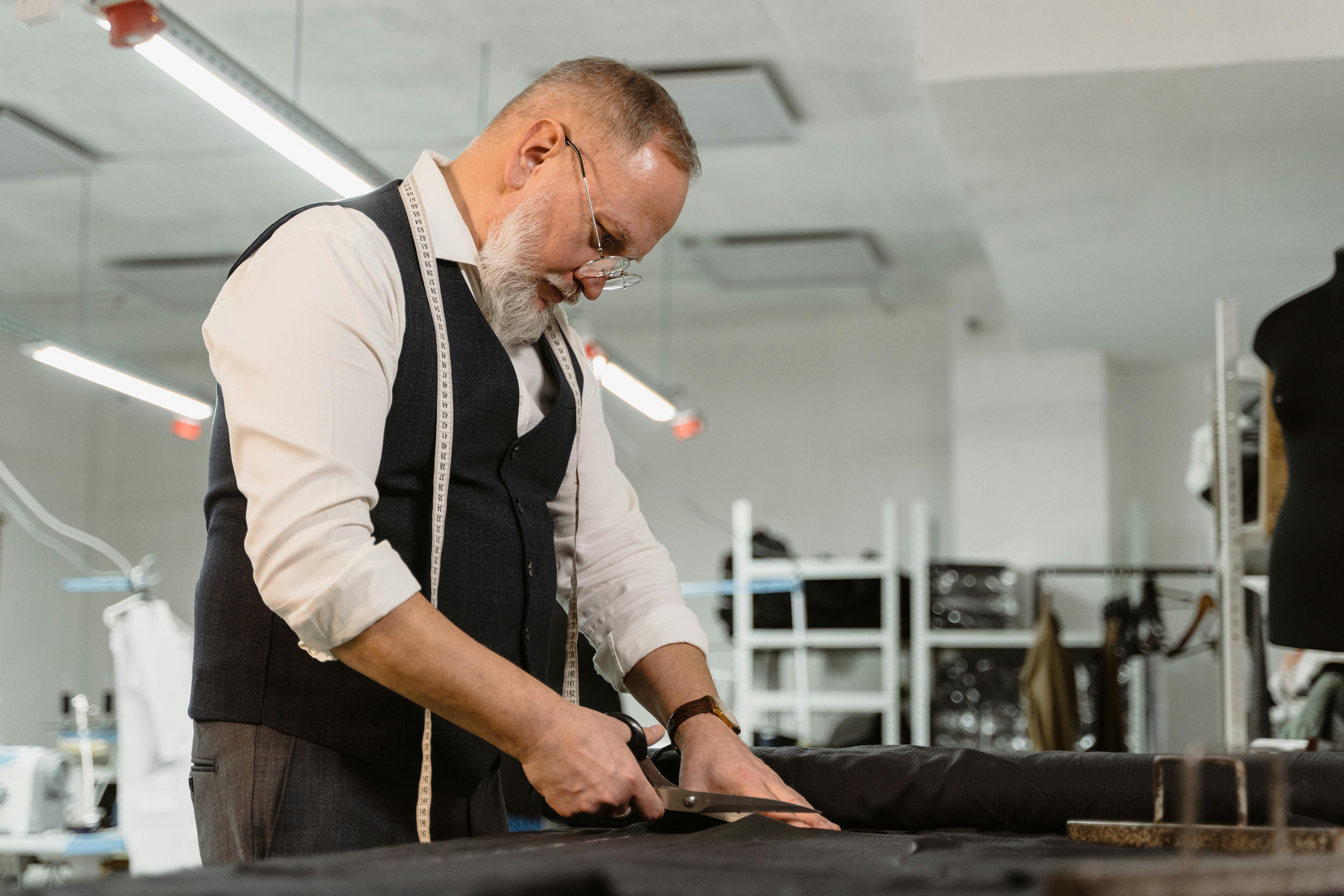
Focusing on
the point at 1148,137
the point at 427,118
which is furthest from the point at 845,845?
the point at 427,118

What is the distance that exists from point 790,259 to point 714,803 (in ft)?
18.5

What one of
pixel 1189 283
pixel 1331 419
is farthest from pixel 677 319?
pixel 1331 419

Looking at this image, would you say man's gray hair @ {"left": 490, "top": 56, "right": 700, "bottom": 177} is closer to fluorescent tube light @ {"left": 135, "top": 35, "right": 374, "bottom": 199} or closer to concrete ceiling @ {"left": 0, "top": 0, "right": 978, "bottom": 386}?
fluorescent tube light @ {"left": 135, "top": 35, "right": 374, "bottom": 199}

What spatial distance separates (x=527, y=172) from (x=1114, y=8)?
7.47ft

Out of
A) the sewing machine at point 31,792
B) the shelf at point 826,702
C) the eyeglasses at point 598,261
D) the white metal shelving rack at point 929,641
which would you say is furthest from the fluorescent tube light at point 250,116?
the white metal shelving rack at point 929,641

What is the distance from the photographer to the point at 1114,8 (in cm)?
310

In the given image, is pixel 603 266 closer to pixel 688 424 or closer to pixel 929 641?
pixel 929 641

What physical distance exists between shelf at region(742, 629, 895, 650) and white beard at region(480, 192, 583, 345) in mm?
5044

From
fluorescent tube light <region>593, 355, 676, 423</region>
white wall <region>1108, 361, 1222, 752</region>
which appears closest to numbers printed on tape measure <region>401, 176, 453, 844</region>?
fluorescent tube light <region>593, 355, 676, 423</region>

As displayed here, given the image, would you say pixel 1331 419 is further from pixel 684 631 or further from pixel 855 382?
pixel 855 382

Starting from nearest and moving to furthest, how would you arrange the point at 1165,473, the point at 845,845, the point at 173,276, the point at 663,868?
1. the point at 663,868
2. the point at 845,845
3. the point at 173,276
4. the point at 1165,473

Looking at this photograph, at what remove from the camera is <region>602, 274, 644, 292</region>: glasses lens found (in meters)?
1.50

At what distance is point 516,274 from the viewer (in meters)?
1.28

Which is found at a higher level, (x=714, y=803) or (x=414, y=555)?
(x=414, y=555)
